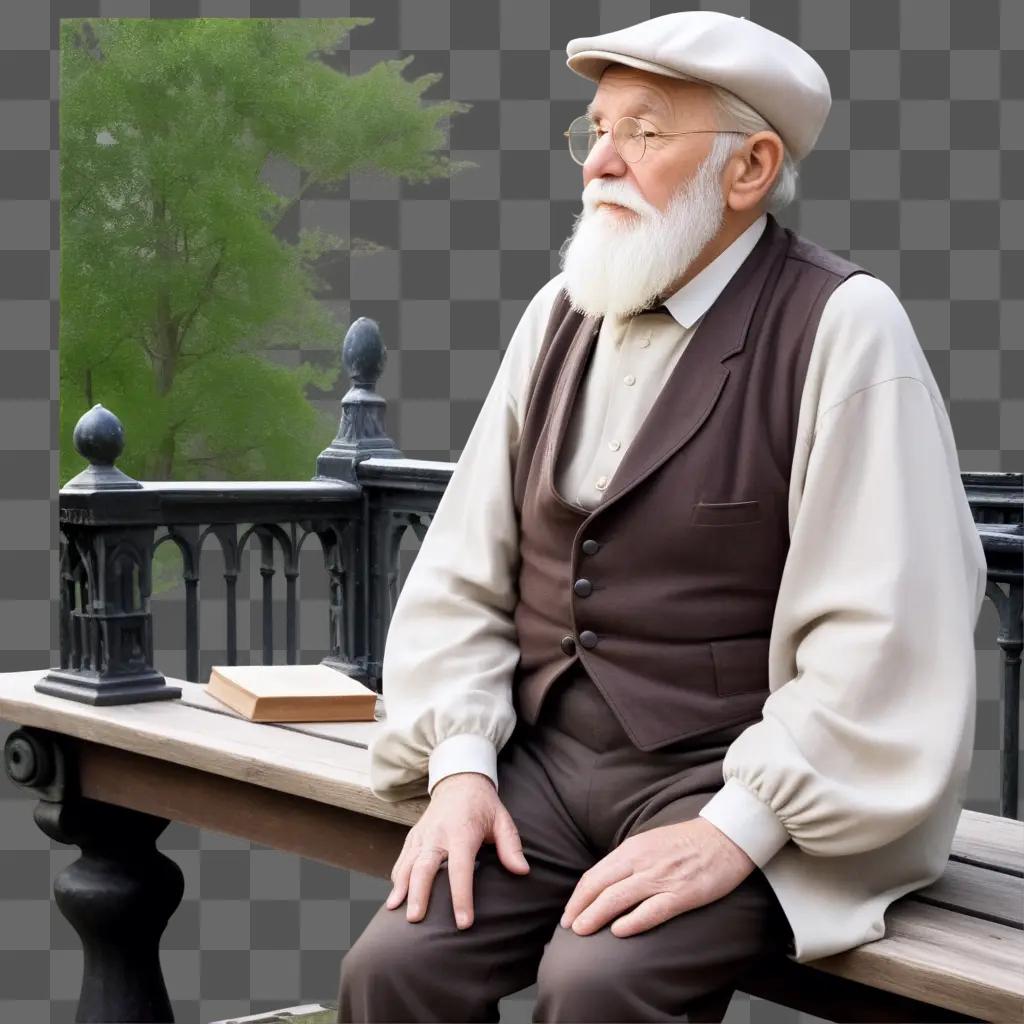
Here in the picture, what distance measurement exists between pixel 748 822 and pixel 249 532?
2.49 meters

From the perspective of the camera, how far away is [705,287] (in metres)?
2.51

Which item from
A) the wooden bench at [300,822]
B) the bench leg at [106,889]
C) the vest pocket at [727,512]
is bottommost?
the bench leg at [106,889]

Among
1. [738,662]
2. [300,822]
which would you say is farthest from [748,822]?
[300,822]

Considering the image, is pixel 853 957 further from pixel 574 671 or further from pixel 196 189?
pixel 196 189

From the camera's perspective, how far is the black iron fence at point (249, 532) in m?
3.99

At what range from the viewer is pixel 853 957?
2.25m

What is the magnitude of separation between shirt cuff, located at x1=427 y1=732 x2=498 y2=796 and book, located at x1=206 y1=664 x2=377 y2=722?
1.21 meters

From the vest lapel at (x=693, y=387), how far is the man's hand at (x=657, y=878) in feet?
1.59

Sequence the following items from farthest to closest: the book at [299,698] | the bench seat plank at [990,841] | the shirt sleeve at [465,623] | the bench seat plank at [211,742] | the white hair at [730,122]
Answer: the book at [299,698], the bench seat plank at [211,742], the bench seat plank at [990,841], the shirt sleeve at [465,623], the white hair at [730,122]

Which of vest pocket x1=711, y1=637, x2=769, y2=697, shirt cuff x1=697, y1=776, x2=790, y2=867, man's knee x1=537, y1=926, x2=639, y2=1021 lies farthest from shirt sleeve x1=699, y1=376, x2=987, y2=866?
man's knee x1=537, y1=926, x2=639, y2=1021

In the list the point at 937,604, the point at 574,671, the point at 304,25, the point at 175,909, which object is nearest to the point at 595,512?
the point at 574,671

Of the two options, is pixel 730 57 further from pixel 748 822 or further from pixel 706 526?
pixel 748 822

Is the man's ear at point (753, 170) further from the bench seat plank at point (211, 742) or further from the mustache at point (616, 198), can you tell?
the bench seat plank at point (211, 742)

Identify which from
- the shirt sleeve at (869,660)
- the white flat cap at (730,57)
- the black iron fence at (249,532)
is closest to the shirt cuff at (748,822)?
the shirt sleeve at (869,660)
